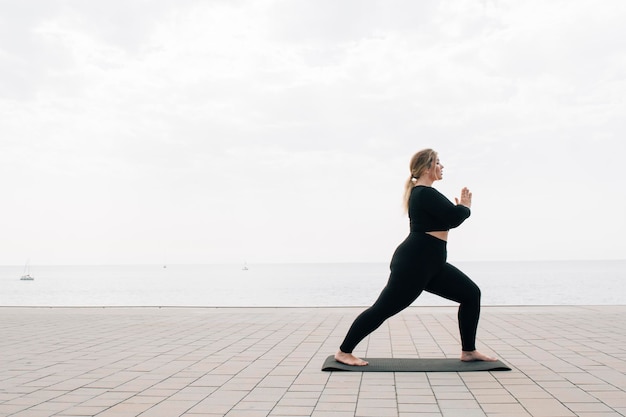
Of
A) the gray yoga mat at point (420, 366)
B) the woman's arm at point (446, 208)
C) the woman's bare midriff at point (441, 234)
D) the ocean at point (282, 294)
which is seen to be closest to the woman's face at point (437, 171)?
the woman's arm at point (446, 208)

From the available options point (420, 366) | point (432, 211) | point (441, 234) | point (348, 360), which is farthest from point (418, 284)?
point (348, 360)

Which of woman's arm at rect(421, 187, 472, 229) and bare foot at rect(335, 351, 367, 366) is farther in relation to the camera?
bare foot at rect(335, 351, 367, 366)

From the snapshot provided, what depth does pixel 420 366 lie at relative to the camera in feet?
15.8

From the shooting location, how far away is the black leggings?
14.8 ft

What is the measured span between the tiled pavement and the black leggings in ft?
1.37

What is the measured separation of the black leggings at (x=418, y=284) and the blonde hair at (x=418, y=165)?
0.39m

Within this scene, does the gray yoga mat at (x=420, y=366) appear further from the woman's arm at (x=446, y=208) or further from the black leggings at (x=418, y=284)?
the woman's arm at (x=446, y=208)

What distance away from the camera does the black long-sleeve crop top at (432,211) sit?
4426mm

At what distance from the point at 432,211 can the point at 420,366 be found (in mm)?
1350

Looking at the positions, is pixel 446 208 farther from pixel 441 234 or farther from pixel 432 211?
pixel 441 234

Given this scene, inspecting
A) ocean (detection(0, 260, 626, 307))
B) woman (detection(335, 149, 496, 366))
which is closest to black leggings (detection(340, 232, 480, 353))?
woman (detection(335, 149, 496, 366))

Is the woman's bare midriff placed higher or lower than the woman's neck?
lower

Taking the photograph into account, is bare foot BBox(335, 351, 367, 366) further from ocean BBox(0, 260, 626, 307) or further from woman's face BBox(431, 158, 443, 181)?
ocean BBox(0, 260, 626, 307)

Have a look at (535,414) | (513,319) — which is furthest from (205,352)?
(513,319)
